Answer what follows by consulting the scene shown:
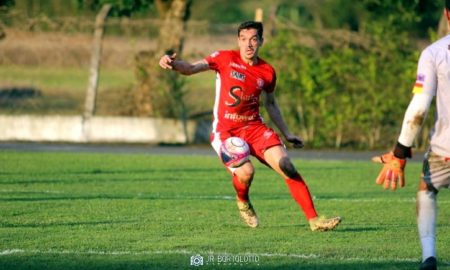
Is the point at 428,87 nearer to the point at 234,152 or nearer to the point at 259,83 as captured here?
the point at 234,152

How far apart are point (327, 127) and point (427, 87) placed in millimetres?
16241

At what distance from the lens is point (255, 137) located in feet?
36.9

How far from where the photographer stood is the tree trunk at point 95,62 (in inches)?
979

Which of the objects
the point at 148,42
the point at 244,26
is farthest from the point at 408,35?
the point at 244,26

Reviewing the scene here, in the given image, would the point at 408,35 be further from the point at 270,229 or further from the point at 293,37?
the point at 270,229

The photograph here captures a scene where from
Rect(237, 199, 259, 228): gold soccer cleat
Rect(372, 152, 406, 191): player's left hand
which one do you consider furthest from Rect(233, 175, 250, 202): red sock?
Rect(372, 152, 406, 191): player's left hand

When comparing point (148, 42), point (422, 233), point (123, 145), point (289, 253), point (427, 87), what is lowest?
point (123, 145)

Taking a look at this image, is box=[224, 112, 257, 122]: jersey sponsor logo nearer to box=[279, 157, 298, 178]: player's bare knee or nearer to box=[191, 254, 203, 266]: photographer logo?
box=[279, 157, 298, 178]: player's bare knee

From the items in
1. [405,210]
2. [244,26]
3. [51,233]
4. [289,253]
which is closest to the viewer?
[289,253]

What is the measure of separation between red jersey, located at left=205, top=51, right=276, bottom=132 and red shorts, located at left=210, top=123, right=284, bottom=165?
0.06 metres

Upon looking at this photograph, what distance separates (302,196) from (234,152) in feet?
2.59

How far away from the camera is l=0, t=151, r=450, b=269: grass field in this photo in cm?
880

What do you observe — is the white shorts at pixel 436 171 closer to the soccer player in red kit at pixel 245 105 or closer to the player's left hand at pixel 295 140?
the soccer player in red kit at pixel 245 105

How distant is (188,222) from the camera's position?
37.3 feet
